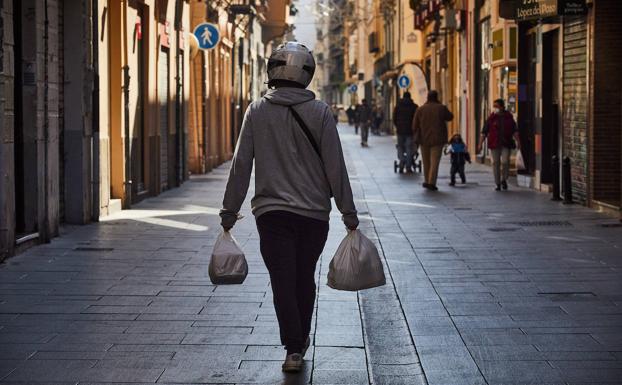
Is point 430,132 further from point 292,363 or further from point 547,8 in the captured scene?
point 292,363

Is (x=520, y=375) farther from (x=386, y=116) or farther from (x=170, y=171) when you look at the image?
(x=386, y=116)

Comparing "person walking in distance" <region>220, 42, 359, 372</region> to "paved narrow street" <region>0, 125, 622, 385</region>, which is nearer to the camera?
"person walking in distance" <region>220, 42, 359, 372</region>

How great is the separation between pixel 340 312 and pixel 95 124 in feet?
27.6

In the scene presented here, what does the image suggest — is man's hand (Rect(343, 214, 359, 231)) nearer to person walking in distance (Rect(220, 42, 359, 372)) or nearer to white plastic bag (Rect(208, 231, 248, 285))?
person walking in distance (Rect(220, 42, 359, 372))

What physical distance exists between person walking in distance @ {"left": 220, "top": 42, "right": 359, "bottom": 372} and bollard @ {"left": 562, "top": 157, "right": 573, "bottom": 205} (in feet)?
42.5

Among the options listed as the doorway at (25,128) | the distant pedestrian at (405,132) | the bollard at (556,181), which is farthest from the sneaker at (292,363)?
the distant pedestrian at (405,132)

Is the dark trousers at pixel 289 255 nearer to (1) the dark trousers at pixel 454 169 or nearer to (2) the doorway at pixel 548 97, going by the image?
(2) the doorway at pixel 548 97

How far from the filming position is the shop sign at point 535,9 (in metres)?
19.2

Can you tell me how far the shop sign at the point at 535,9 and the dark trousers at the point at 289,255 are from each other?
12.8 metres

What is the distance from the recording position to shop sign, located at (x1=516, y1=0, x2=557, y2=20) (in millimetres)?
19219

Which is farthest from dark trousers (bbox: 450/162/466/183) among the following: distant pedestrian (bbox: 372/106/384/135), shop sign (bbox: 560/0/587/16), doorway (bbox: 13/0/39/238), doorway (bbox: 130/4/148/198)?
distant pedestrian (bbox: 372/106/384/135)

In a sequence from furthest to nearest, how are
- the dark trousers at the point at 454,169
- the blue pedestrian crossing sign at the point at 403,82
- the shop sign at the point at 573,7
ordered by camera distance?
1. the blue pedestrian crossing sign at the point at 403,82
2. the dark trousers at the point at 454,169
3. the shop sign at the point at 573,7

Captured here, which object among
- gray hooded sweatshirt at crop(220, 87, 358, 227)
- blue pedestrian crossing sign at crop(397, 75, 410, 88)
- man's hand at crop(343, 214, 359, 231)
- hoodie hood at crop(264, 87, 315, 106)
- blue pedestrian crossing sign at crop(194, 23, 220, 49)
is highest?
blue pedestrian crossing sign at crop(194, 23, 220, 49)

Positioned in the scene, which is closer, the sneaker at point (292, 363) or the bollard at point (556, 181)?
the sneaker at point (292, 363)
